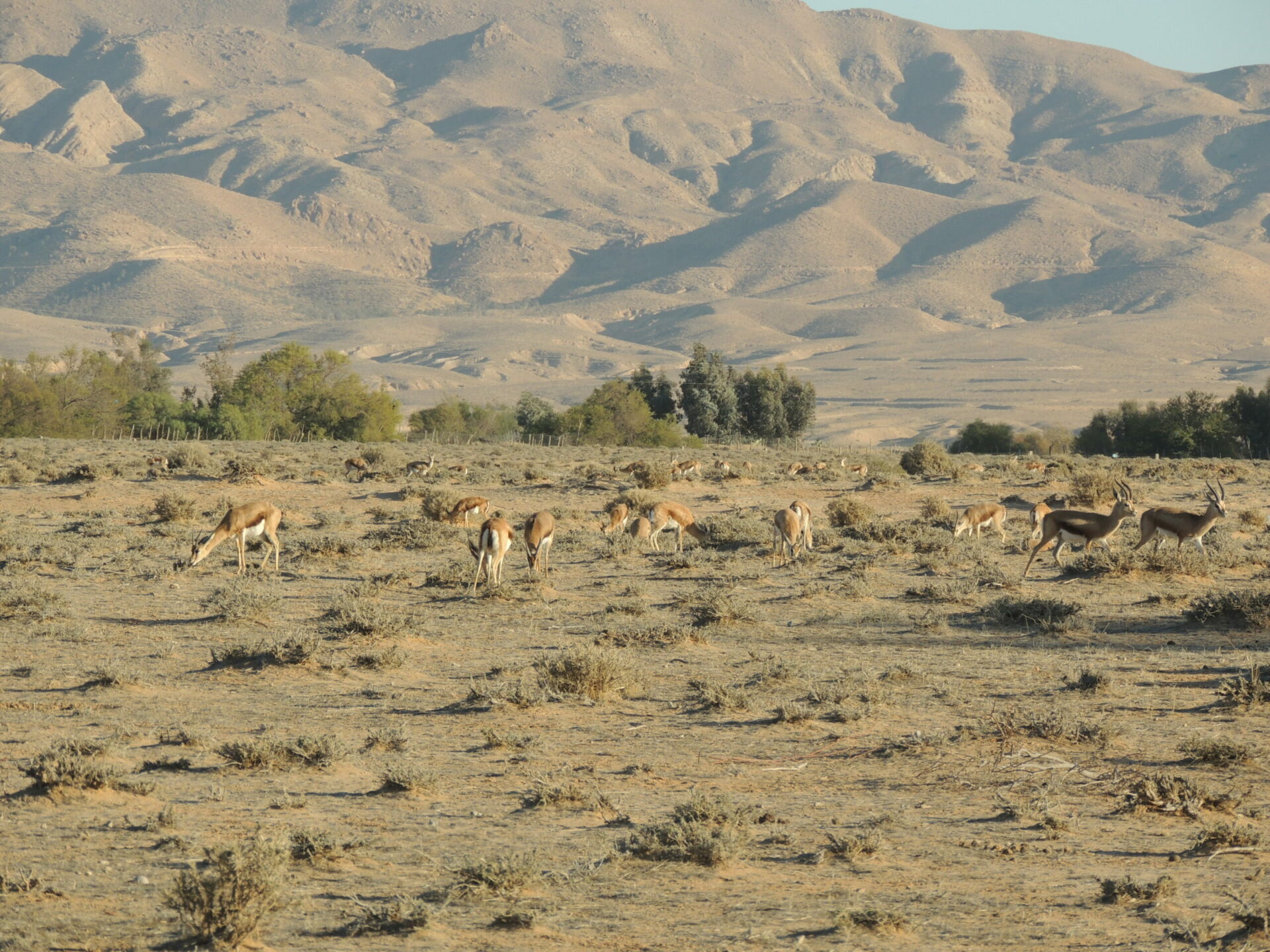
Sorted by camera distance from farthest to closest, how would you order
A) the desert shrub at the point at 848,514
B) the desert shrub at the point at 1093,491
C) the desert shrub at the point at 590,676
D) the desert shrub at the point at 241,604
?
the desert shrub at the point at 1093,491 → the desert shrub at the point at 848,514 → the desert shrub at the point at 241,604 → the desert shrub at the point at 590,676

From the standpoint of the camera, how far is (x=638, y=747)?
34.2ft

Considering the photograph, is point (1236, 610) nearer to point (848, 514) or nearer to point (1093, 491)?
point (848, 514)

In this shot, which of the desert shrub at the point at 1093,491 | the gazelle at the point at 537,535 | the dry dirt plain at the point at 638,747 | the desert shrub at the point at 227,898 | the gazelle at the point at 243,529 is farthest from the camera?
the desert shrub at the point at 1093,491

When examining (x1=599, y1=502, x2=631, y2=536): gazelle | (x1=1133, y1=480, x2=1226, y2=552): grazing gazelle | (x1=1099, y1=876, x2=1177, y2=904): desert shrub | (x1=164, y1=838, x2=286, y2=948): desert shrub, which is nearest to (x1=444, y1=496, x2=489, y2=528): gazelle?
(x1=599, y1=502, x2=631, y2=536): gazelle

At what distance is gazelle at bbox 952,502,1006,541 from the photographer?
76.2ft

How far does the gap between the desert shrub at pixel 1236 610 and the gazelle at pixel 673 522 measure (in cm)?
818

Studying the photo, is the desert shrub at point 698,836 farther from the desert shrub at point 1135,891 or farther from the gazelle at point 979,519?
the gazelle at point 979,519

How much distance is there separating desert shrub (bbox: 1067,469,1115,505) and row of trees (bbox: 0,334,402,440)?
44.6 metres

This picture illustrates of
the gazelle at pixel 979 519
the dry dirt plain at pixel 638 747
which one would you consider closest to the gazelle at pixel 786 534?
the dry dirt plain at pixel 638 747

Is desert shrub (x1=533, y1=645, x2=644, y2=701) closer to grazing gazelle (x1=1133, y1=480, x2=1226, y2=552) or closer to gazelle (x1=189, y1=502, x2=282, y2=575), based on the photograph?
gazelle (x1=189, y1=502, x2=282, y2=575)

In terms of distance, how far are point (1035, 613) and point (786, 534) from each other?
557 centimetres

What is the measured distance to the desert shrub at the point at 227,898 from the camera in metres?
6.45

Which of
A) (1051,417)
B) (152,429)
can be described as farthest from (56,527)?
(1051,417)

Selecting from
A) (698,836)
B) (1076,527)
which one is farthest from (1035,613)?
(698,836)
